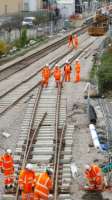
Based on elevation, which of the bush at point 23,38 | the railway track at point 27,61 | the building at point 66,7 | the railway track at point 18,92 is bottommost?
the railway track at point 18,92

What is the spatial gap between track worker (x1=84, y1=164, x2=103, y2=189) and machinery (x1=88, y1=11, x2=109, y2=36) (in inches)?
1726

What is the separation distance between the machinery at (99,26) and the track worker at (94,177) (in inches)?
1726

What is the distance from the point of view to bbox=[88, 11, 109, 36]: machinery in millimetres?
57656

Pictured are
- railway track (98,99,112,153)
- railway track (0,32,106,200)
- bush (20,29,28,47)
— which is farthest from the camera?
bush (20,29,28,47)

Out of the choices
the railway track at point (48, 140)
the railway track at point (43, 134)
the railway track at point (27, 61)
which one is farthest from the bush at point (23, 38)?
the railway track at point (48, 140)

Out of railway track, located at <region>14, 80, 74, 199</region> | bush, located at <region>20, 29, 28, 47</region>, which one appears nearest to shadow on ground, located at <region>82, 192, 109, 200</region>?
railway track, located at <region>14, 80, 74, 199</region>

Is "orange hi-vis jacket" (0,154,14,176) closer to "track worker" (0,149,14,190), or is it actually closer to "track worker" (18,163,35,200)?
"track worker" (0,149,14,190)

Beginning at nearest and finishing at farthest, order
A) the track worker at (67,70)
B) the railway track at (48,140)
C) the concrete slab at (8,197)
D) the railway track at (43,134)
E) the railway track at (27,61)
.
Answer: the concrete slab at (8,197) → the railway track at (48,140) → the railway track at (43,134) → the track worker at (67,70) → the railway track at (27,61)

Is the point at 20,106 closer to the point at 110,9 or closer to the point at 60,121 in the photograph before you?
the point at 60,121

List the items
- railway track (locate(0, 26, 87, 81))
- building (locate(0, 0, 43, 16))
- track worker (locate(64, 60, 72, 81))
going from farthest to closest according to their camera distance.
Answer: building (locate(0, 0, 43, 16)), railway track (locate(0, 26, 87, 81)), track worker (locate(64, 60, 72, 81))

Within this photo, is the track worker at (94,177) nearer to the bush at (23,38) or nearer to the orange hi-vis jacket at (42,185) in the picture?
the orange hi-vis jacket at (42,185)

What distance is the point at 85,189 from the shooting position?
14969mm

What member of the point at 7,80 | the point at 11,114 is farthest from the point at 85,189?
the point at 7,80

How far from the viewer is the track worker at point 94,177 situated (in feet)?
47.9
